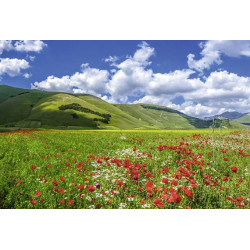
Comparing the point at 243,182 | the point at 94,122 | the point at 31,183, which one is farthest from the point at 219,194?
the point at 94,122

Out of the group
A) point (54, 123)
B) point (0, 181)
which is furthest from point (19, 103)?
point (0, 181)

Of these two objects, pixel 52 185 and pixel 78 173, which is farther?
pixel 78 173

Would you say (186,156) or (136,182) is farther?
(186,156)

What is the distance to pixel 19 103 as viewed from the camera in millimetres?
151500

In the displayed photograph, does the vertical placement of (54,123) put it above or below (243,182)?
above

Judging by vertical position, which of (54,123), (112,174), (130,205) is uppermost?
(54,123)

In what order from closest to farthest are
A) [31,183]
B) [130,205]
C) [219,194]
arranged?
[130,205] → [219,194] → [31,183]

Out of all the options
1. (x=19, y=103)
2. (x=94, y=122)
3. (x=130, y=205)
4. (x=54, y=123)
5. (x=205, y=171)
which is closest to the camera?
(x=130, y=205)

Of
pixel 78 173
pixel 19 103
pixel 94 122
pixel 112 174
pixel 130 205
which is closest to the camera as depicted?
pixel 130 205

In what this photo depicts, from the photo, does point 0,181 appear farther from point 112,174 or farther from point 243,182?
point 243,182

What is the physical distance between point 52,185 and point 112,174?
5.91 ft

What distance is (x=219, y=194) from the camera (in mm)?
5199

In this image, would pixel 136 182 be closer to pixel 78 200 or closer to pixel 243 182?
pixel 78 200

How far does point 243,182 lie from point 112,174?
420 centimetres
